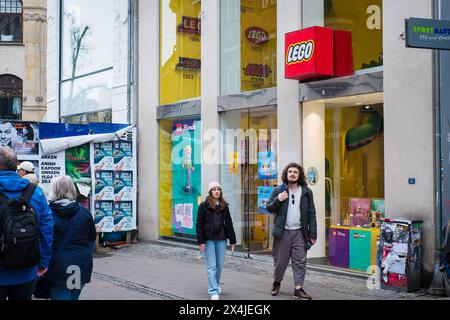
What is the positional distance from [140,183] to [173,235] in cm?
159

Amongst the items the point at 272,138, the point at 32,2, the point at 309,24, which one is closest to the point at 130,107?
the point at 272,138

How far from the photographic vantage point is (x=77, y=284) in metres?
6.49

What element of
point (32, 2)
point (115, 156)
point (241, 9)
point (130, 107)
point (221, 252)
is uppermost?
point (32, 2)

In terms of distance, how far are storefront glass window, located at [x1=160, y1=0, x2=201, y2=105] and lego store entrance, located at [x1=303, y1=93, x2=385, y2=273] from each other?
151 inches

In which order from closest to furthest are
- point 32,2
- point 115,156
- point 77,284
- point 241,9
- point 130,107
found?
point 77,284
point 241,9
point 115,156
point 130,107
point 32,2

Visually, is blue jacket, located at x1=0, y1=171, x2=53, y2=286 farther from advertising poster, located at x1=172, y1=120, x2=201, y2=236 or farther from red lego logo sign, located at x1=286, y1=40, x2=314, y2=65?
advertising poster, located at x1=172, y1=120, x2=201, y2=236

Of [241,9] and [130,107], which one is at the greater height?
[241,9]

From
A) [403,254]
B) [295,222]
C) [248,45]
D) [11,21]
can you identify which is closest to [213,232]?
[295,222]

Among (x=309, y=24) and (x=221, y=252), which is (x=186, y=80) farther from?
(x=221, y=252)

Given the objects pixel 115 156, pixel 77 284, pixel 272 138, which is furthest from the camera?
pixel 115 156

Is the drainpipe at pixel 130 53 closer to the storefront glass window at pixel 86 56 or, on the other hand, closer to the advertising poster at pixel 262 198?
the storefront glass window at pixel 86 56

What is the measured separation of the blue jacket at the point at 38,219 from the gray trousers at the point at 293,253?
13.3 feet

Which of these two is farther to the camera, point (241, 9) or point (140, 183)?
point (140, 183)

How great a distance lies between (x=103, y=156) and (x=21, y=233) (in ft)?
31.1
